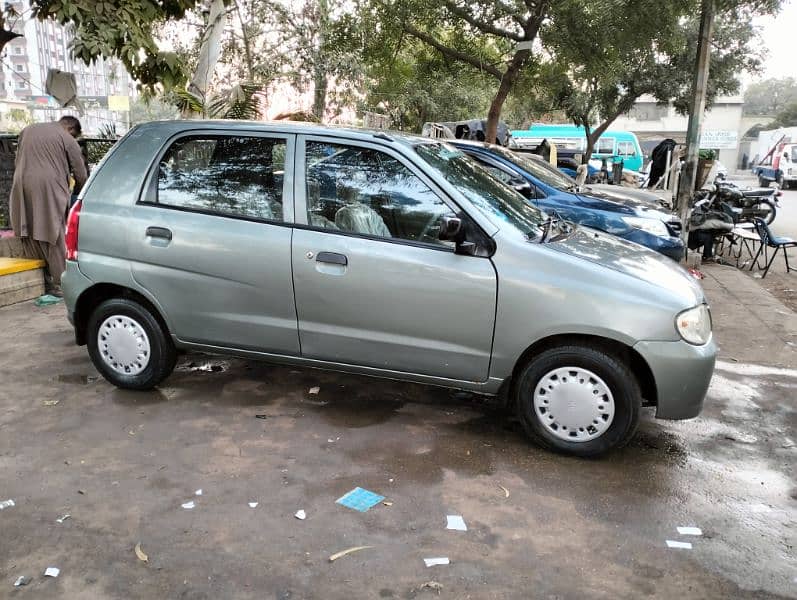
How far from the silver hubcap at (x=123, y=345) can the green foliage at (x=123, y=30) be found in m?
2.66

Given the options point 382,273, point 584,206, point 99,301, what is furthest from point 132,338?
point 584,206

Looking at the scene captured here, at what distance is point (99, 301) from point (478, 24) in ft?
31.4

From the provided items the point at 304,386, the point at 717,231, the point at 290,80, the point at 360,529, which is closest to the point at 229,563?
the point at 360,529

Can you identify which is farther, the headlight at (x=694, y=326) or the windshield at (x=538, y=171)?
the windshield at (x=538, y=171)

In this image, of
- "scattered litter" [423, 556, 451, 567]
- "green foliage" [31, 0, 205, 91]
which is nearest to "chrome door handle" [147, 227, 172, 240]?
"green foliage" [31, 0, 205, 91]

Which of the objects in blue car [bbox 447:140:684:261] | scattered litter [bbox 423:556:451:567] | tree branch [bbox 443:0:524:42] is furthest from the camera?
tree branch [bbox 443:0:524:42]

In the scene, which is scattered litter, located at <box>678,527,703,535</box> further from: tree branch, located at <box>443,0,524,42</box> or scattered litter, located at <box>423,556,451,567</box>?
tree branch, located at <box>443,0,524,42</box>

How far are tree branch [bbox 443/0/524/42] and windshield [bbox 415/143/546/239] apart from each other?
8232mm

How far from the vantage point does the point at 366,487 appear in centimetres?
351

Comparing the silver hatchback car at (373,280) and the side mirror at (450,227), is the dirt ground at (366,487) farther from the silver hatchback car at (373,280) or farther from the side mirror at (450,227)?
the side mirror at (450,227)

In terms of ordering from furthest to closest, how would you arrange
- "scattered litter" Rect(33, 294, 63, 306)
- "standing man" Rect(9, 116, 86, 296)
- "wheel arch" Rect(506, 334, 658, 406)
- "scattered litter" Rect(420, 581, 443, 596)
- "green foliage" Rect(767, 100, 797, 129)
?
"green foliage" Rect(767, 100, 797, 129), "scattered litter" Rect(33, 294, 63, 306), "standing man" Rect(9, 116, 86, 296), "wheel arch" Rect(506, 334, 658, 406), "scattered litter" Rect(420, 581, 443, 596)

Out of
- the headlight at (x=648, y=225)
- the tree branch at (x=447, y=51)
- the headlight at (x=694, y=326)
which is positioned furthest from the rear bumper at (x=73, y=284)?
the tree branch at (x=447, y=51)

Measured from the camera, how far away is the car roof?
416cm

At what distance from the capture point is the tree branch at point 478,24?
11.9 meters
